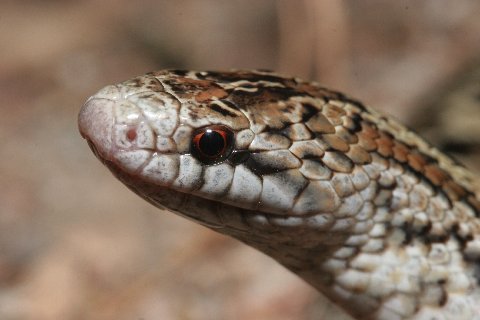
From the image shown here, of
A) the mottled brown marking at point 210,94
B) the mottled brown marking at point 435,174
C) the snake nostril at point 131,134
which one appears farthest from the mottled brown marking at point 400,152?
the snake nostril at point 131,134

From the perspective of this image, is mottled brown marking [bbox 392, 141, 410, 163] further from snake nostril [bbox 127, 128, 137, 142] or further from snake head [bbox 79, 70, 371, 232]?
snake nostril [bbox 127, 128, 137, 142]

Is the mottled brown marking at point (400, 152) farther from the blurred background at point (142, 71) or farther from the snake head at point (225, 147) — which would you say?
the blurred background at point (142, 71)

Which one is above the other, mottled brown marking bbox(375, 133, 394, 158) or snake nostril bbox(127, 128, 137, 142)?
mottled brown marking bbox(375, 133, 394, 158)

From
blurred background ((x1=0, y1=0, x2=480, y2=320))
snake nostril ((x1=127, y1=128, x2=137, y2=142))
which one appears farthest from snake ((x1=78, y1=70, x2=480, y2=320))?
blurred background ((x1=0, y1=0, x2=480, y2=320))

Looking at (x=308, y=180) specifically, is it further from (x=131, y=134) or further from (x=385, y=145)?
(x=131, y=134)

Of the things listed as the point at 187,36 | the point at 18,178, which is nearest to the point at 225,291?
the point at 18,178

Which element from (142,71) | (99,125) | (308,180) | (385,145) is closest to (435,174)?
(385,145)

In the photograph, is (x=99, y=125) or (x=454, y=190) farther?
(x=454, y=190)

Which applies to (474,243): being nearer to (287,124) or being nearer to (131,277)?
(287,124)
